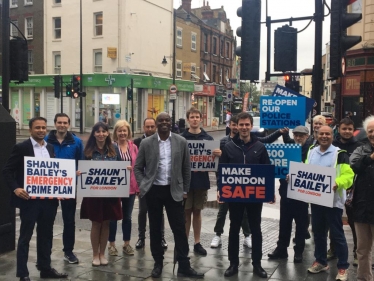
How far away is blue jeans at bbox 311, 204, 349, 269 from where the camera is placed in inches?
220

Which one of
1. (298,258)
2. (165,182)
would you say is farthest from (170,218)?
(298,258)

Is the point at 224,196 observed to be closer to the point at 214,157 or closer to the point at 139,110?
the point at 214,157

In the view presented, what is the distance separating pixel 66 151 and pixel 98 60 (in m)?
32.4

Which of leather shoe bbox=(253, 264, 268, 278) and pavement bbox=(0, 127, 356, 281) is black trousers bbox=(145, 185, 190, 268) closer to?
pavement bbox=(0, 127, 356, 281)

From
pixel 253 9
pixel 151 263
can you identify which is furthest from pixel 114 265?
pixel 253 9

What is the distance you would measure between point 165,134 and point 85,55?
33.6 metres

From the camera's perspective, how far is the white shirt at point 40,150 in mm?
5574

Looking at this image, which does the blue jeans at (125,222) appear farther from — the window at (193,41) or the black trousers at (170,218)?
the window at (193,41)

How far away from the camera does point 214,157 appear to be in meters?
6.68

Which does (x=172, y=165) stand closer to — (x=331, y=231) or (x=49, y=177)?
(x=49, y=177)

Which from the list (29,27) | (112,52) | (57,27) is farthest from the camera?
(29,27)

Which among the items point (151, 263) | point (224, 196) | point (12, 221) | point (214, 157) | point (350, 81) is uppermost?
point (350, 81)

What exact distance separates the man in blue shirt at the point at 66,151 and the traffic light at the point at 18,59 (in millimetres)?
5004

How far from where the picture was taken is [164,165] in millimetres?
5766
